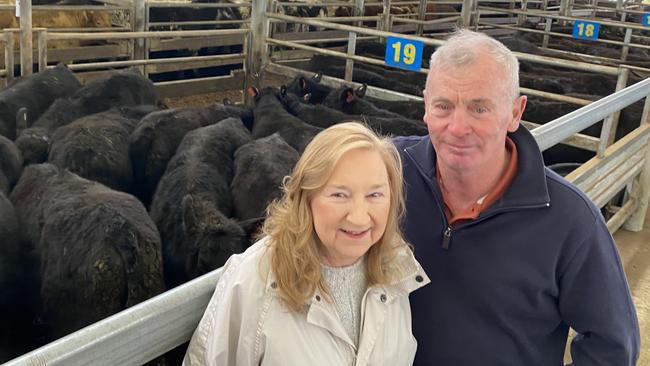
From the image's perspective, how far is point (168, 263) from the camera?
3631 mm

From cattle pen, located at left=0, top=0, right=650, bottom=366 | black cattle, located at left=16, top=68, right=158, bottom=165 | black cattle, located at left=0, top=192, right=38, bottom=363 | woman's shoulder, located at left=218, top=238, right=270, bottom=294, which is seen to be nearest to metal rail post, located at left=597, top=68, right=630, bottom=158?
cattle pen, located at left=0, top=0, right=650, bottom=366

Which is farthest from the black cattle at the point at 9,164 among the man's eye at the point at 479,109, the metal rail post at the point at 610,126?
the metal rail post at the point at 610,126

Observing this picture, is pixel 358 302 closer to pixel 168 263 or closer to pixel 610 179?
pixel 168 263

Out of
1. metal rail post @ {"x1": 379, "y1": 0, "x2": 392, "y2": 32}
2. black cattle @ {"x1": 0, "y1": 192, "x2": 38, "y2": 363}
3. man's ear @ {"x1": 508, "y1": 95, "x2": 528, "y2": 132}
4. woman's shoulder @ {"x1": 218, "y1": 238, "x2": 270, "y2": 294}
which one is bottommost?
black cattle @ {"x1": 0, "y1": 192, "x2": 38, "y2": 363}

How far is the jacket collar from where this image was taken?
2.08 metres

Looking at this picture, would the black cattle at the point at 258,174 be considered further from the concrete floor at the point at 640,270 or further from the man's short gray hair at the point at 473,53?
the concrete floor at the point at 640,270

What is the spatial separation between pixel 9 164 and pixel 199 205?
167 centimetres

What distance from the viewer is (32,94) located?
5.83 metres

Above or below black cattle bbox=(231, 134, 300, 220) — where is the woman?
above

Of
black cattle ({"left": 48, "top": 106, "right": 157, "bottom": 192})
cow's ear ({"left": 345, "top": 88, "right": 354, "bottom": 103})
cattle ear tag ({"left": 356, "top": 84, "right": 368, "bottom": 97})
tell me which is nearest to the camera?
black cattle ({"left": 48, "top": 106, "right": 157, "bottom": 192})

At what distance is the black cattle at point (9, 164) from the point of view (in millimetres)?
4348

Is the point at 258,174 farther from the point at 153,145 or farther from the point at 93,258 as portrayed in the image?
the point at 93,258

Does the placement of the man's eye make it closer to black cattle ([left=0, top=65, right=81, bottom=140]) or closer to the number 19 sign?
black cattle ([left=0, top=65, right=81, bottom=140])

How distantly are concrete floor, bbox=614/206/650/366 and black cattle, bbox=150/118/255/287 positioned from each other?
2.62 meters
